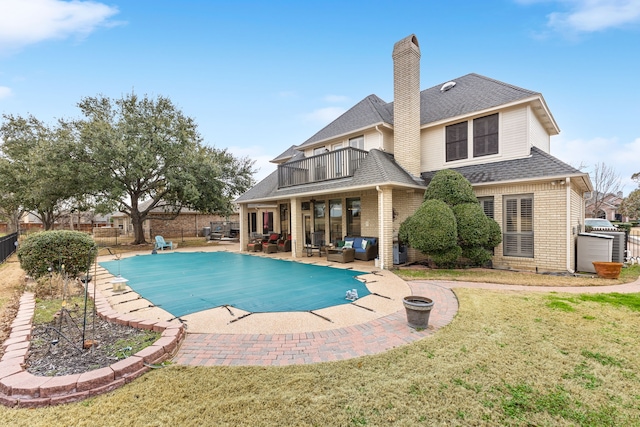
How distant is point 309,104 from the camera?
18031mm

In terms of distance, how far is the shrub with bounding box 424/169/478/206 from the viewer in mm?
9234

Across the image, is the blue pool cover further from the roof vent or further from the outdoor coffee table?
the roof vent

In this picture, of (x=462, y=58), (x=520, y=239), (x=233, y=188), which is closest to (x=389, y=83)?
(x=462, y=58)

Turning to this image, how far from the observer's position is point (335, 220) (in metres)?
14.1

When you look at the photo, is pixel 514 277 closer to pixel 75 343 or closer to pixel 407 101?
pixel 407 101

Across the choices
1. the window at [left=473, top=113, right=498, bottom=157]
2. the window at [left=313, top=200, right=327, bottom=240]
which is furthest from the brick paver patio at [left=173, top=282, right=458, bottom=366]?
the window at [left=313, top=200, right=327, bottom=240]

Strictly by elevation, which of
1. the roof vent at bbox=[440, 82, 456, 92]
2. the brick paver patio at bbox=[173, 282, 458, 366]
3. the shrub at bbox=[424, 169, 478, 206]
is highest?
the roof vent at bbox=[440, 82, 456, 92]

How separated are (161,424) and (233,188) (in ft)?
72.9

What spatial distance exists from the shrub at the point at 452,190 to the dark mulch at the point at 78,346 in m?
8.89

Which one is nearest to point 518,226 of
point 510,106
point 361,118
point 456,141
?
point 456,141

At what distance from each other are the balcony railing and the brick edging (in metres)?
9.24

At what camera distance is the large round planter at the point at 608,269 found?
7617 millimetres

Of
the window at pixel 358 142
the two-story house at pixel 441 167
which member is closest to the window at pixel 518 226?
the two-story house at pixel 441 167

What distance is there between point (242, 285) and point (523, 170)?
32.4ft
